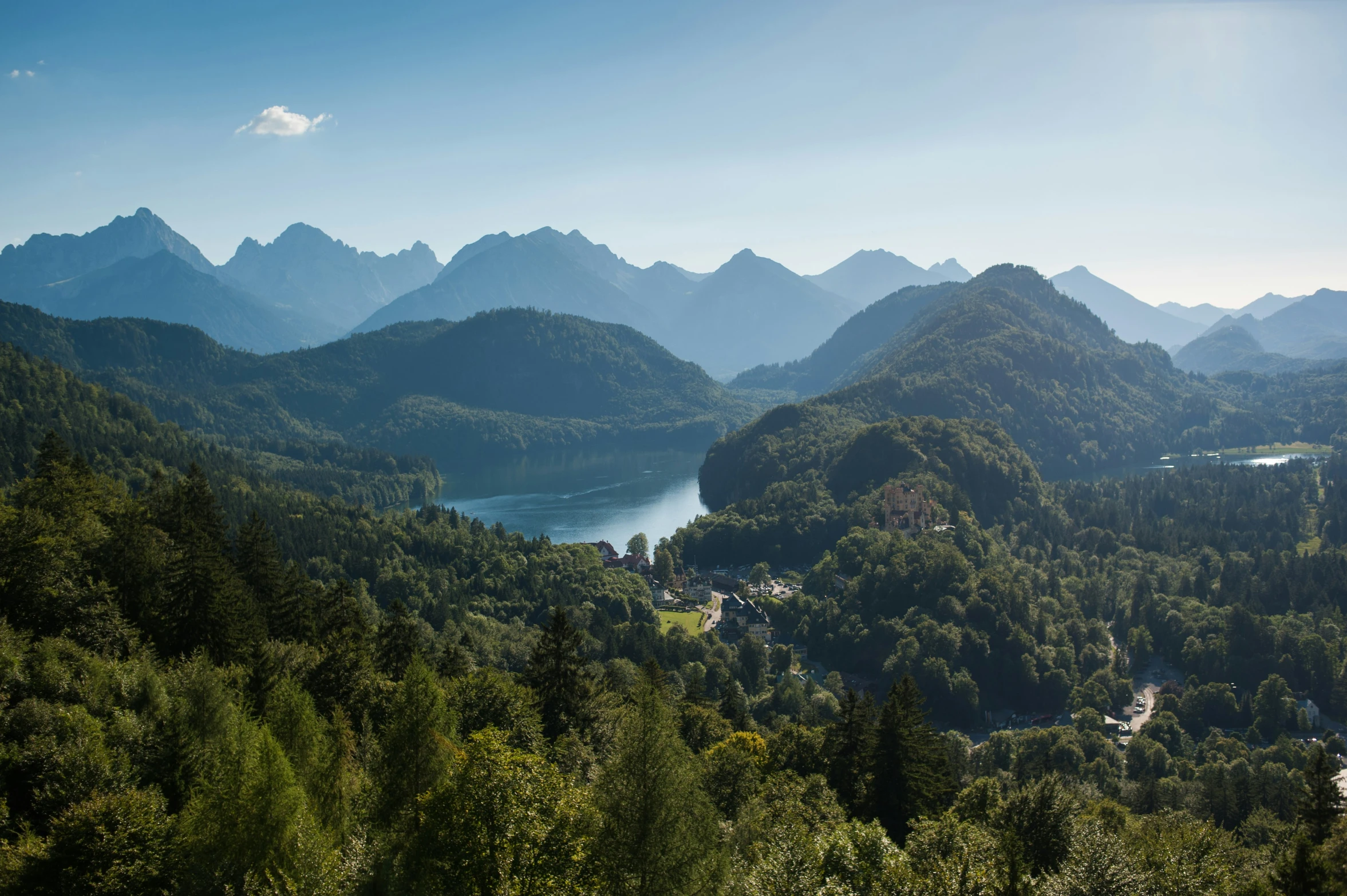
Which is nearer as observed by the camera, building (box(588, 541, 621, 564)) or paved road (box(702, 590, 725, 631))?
paved road (box(702, 590, 725, 631))

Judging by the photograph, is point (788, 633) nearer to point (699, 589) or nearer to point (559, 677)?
point (699, 589)

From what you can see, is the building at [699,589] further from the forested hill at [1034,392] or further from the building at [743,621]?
the forested hill at [1034,392]

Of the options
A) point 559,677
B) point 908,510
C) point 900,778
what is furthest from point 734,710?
point 908,510

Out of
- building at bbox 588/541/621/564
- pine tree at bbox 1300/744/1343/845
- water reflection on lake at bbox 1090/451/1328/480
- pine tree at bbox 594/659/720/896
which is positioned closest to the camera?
pine tree at bbox 594/659/720/896

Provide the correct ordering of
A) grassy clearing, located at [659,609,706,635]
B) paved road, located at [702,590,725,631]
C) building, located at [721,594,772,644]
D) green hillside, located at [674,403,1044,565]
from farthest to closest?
green hillside, located at [674,403,1044,565] → paved road, located at [702,590,725,631] → building, located at [721,594,772,644] → grassy clearing, located at [659,609,706,635]

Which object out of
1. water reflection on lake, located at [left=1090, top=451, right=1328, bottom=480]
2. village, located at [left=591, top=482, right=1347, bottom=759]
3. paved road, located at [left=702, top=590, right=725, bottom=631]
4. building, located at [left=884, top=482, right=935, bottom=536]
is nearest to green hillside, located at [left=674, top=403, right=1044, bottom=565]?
building, located at [left=884, top=482, right=935, bottom=536]

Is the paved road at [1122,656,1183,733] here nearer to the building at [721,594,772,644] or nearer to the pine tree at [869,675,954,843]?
the building at [721,594,772,644]
